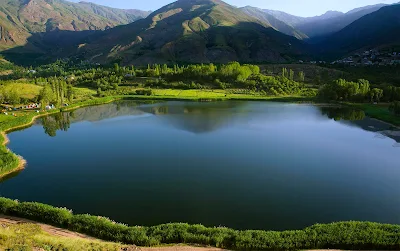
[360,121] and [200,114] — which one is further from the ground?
[200,114]

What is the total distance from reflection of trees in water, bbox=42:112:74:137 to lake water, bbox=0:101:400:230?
0.27 metres

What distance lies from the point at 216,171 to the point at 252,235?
1365 centimetres

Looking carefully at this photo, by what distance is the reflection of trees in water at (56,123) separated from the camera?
56144mm

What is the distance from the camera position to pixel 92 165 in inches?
1455

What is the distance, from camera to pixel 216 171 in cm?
3456

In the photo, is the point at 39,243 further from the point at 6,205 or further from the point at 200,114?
the point at 200,114

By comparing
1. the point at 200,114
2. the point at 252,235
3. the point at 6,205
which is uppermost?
the point at 200,114

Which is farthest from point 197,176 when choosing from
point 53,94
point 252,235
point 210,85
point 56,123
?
point 210,85

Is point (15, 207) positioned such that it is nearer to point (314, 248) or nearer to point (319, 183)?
point (314, 248)

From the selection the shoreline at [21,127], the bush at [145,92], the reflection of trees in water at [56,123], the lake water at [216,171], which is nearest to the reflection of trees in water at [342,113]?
the lake water at [216,171]

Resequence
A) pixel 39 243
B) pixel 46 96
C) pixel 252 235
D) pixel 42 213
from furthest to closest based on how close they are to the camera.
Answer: pixel 46 96 → pixel 42 213 → pixel 252 235 → pixel 39 243

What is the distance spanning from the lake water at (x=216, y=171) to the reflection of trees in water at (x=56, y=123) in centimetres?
27

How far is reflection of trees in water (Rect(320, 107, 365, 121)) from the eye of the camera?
6794 centimetres

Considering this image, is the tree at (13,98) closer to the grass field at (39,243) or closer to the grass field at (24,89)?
the grass field at (24,89)
